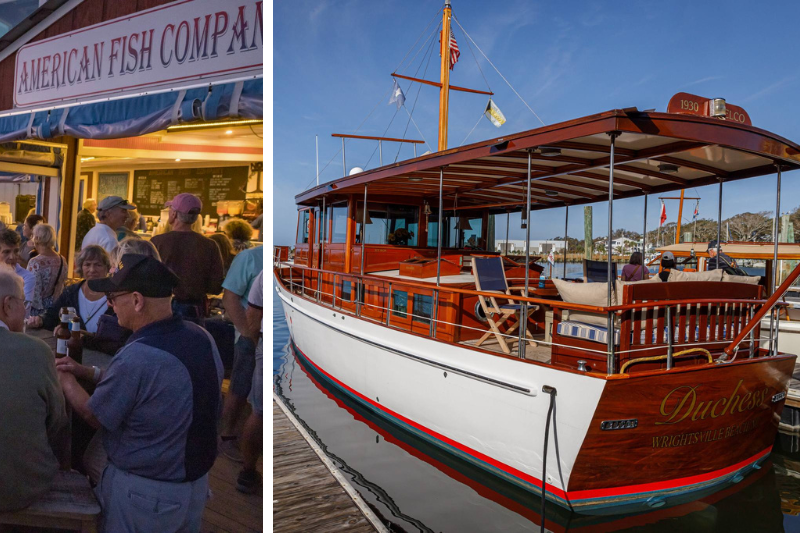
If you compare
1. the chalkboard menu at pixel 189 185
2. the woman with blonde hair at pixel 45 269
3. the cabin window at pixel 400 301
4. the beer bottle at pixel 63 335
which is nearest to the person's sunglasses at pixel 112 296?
the beer bottle at pixel 63 335

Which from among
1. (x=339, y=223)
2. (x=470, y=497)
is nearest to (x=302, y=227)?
(x=339, y=223)

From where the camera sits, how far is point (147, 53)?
2990 millimetres

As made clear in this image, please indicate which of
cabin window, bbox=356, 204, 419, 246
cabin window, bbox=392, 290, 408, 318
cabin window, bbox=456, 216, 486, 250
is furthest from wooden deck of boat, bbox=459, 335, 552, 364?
cabin window, bbox=456, 216, 486, 250

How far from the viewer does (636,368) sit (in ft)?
14.9


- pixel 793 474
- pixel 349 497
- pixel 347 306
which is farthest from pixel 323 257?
pixel 793 474

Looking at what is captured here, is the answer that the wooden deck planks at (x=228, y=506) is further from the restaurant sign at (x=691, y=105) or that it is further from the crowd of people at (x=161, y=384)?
the restaurant sign at (x=691, y=105)

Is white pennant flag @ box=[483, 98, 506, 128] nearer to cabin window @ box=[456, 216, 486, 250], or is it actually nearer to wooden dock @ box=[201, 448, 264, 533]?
cabin window @ box=[456, 216, 486, 250]

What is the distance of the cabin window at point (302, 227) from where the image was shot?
445 inches

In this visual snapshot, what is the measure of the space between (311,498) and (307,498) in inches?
1.3

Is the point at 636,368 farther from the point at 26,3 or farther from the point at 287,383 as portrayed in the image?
the point at 287,383

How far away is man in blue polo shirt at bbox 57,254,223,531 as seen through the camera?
2674 millimetres

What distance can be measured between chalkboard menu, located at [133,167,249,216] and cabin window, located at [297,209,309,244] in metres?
8.13

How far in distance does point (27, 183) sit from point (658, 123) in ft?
15.1

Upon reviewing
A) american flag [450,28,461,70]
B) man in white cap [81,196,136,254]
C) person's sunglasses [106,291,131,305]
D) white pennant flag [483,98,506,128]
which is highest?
american flag [450,28,461,70]
